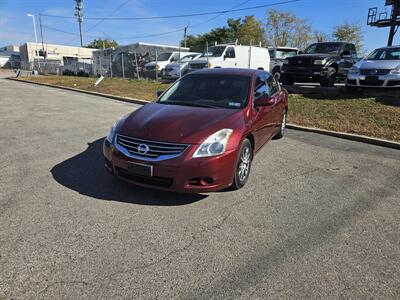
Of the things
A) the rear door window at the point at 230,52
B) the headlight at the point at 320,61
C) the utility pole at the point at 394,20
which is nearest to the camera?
the headlight at the point at 320,61

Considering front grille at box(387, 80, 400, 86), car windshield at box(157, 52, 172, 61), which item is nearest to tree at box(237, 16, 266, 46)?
car windshield at box(157, 52, 172, 61)

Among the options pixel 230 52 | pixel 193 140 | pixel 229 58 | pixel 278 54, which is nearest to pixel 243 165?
pixel 193 140

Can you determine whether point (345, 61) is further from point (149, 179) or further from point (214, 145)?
point (149, 179)

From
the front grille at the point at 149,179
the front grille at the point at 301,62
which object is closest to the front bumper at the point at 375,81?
the front grille at the point at 301,62

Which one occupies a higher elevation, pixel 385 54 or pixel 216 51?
pixel 216 51

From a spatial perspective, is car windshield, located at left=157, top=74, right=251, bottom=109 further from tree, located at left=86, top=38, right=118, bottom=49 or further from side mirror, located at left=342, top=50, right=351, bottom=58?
tree, located at left=86, top=38, right=118, bottom=49

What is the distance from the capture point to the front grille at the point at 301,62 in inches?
457

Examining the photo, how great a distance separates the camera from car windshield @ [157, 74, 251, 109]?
4.48 metres

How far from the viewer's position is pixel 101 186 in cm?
403

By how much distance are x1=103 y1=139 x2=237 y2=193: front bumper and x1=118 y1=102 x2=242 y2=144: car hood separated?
0.78 feet

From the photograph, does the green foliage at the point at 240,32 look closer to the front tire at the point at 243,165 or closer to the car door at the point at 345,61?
the car door at the point at 345,61

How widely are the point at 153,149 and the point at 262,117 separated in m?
2.00

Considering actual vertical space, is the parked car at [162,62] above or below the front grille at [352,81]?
above

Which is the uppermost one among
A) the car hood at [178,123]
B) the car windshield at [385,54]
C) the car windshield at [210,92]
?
the car windshield at [385,54]
